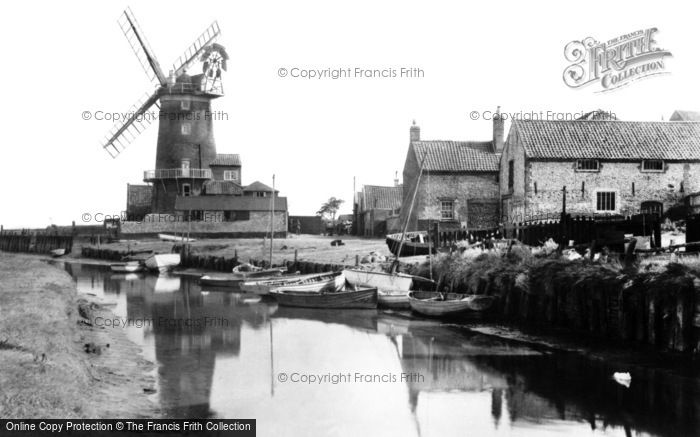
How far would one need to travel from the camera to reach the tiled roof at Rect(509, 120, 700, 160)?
41344 mm

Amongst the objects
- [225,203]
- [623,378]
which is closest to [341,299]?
[623,378]

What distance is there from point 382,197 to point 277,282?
37511mm

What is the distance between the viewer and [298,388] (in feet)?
54.5

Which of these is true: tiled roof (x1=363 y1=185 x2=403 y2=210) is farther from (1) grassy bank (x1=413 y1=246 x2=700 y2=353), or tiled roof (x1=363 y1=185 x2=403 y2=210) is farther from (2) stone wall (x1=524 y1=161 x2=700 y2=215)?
(1) grassy bank (x1=413 y1=246 x2=700 y2=353)

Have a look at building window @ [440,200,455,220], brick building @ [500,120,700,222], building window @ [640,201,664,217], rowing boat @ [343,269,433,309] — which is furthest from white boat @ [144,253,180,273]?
building window @ [640,201,664,217]

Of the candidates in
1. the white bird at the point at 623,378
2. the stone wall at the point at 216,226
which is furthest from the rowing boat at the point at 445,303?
the stone wall at the point at 216,226

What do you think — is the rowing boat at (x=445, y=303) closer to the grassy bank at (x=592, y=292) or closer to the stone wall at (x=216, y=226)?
the grassy bank at (x=592, y=292)

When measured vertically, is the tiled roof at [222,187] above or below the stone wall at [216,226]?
above

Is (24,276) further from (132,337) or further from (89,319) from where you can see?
(132,337)

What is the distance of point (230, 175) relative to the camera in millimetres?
76500

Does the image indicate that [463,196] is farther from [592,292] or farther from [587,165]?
[592,292]

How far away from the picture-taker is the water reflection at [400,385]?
45.3ft

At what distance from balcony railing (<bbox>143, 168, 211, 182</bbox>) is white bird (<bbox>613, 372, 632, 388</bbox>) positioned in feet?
192

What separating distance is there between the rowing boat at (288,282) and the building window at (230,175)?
3920 cm
